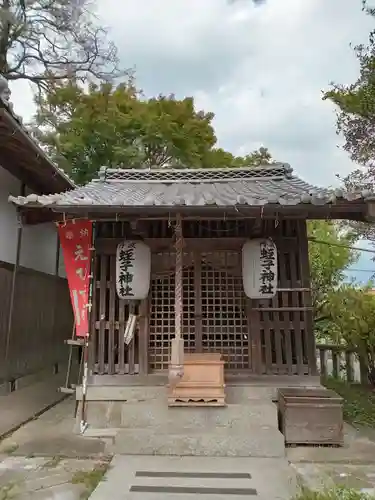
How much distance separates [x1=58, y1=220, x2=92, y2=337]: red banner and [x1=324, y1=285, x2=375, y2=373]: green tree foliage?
6033mm

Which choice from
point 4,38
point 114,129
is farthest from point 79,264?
point 114,129

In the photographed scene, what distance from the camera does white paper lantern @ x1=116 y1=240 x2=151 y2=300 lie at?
6.74m

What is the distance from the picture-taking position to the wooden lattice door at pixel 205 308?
739 centimetres

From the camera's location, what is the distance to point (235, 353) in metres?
7.47

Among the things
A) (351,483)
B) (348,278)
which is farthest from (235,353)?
(348,278)

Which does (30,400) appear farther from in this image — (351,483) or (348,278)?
(348,278)

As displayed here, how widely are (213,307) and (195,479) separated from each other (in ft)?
10.3

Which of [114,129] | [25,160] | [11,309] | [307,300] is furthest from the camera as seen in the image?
[114,129]

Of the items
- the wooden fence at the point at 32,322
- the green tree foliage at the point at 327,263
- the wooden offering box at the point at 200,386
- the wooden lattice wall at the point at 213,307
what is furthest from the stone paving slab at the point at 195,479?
the green tree foliage at the point at 327,263

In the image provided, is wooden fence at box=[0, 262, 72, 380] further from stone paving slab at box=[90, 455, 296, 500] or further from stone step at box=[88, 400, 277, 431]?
stone paving slab at box=[90, 455, 296, 500]

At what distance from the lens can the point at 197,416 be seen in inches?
232

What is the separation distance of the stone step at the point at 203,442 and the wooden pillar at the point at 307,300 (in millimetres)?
1687

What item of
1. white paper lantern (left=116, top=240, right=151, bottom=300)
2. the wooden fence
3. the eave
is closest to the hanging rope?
white paper lantern (left=116, top=240, right=151, bottom=300)

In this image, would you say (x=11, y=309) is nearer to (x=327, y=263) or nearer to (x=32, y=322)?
(x=32, y=322)
